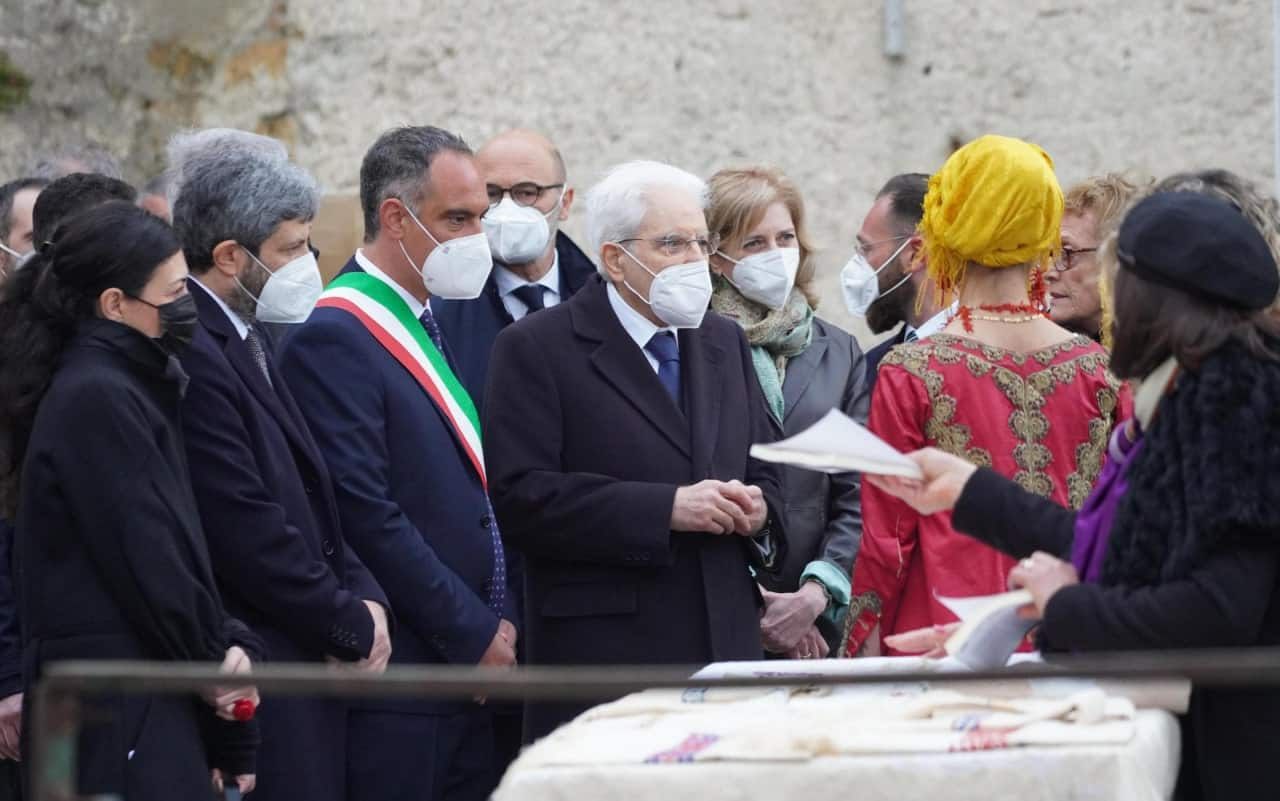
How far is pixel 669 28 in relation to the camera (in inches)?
452

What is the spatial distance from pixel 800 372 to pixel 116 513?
2.32 meters

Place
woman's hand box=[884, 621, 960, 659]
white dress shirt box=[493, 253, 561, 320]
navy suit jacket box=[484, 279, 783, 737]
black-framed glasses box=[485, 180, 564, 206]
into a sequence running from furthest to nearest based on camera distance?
black-framed glasses box=[485, 180, 564, 206] < white dress shirt box=[493, 253, 561, 320] < navy suit jacket box=[484, 279, 783, 737] < woman's hand box=[884, 621, 960, 659]

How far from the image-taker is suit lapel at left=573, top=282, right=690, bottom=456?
4.47 m

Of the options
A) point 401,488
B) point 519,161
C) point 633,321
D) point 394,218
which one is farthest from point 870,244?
point 401,488

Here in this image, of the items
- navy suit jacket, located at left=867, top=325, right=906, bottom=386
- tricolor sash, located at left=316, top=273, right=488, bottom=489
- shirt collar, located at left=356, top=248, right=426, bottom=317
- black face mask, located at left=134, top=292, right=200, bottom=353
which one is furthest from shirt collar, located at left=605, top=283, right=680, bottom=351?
navy suit jacket, located at left=867, top=325, right=906, bottom=386

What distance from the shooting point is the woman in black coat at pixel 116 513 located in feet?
12.5

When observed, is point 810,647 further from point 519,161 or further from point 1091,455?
point 519,161

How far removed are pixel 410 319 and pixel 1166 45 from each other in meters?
7.57

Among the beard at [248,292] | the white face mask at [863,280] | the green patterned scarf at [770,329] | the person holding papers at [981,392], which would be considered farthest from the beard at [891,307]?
the beard at [248,292]

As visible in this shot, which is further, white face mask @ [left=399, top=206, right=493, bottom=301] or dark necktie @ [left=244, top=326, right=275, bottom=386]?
white face mask @ [left=399, top=206, right=493, bottom=301]

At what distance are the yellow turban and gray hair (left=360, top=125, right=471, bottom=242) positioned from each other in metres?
1.48

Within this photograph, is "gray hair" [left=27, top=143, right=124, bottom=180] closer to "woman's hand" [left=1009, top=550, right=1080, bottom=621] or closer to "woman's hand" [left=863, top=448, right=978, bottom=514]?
"woman's hand" [left=863, top=448, right=978, bottom=514]

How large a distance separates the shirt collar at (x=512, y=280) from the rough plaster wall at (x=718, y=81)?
5508 millimetres

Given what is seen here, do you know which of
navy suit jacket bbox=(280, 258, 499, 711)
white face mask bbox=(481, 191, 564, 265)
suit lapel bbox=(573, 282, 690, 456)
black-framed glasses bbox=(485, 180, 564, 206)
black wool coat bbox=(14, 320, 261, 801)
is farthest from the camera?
black-framed glasses bbox=(485, 180, 564, 206)
